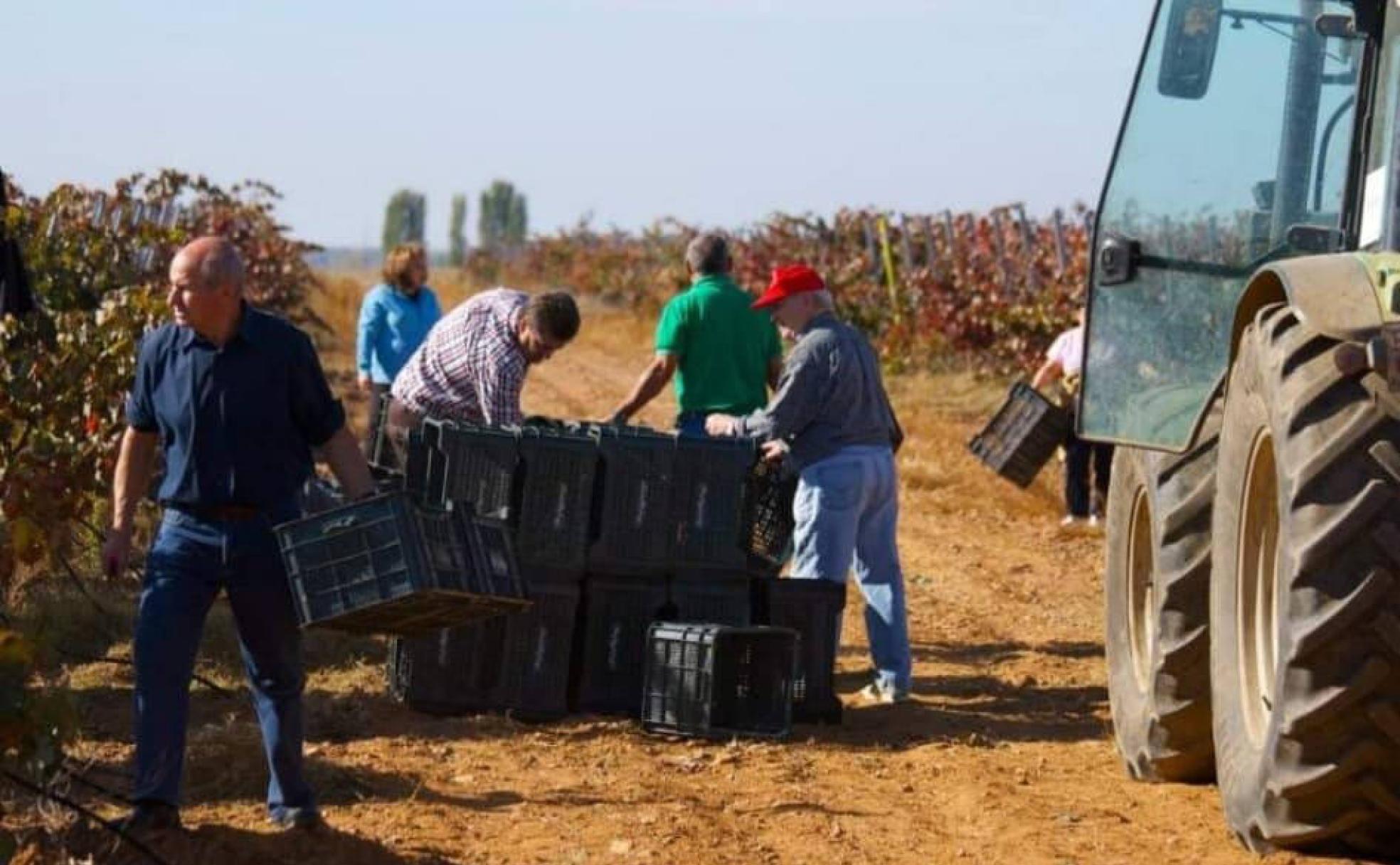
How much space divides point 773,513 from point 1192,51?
277cm

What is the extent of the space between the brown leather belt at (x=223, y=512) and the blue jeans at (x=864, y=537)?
10.9 feet

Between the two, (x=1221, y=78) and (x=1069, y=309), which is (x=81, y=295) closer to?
(x=1221, y=78)

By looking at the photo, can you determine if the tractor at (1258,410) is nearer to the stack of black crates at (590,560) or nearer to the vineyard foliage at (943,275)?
the stack of black crates at (590,560)

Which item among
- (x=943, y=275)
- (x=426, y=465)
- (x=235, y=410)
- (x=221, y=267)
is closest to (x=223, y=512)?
(x=235, y=410)

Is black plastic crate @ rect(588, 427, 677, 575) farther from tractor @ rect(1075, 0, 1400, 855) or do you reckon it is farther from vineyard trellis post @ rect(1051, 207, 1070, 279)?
vineyard trellis post @ rect(1051, 207, 1070, 279)

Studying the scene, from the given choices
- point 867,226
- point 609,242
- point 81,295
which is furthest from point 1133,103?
point 609,242

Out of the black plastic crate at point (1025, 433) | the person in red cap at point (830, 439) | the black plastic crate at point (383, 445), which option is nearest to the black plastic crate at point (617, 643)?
the person in red cap at point (830, 439)

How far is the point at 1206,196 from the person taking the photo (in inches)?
342

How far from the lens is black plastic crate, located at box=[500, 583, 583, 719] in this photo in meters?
9.73

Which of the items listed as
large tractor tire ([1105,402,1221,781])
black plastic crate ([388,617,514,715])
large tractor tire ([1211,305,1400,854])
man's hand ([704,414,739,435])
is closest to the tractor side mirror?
large tractor tire ([1105,402,1221,781])

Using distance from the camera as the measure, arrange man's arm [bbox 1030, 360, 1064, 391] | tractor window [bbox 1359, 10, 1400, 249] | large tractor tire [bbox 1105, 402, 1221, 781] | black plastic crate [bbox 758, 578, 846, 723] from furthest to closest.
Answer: man's arm [bbox 1030, 360, 1064, 391] → black plastic crate [bbox 758, 578, 846, 723] → large tractor tire [bbox 1105, 402, 1221, 781] → tractor window [bbox 1359, 10, 1400, 249]

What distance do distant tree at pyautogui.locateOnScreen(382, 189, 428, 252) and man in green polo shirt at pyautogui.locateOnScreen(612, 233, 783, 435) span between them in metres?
85.0

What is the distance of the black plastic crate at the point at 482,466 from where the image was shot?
953 centimetres

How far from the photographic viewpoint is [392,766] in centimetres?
883
